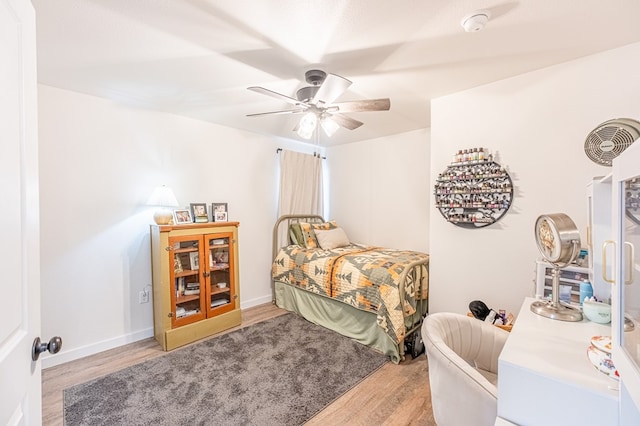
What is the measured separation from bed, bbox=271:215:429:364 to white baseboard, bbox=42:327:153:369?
1545 millimetres

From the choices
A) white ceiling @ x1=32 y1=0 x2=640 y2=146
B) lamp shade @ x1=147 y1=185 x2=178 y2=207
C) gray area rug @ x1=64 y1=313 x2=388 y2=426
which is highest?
white ceiling @ x1=32 y1=0 x2=640 y2=146

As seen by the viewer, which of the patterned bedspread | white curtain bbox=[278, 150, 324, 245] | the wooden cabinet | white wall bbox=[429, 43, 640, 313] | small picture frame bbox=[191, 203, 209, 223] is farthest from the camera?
white curtain bbox=[278, 150, 324, 245]

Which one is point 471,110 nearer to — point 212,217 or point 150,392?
point 212,217

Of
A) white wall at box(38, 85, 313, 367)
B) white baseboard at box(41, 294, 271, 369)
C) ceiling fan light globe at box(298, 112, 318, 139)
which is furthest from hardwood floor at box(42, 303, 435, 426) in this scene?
ceiling fan light globe at box(298, 112, 318, 139)

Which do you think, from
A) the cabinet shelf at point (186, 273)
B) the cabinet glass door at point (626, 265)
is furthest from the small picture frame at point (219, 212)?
the cabinet glass door at point (626, 265)

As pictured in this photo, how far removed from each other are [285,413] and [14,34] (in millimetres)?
2125

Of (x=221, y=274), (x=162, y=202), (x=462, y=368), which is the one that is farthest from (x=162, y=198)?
(x=462, y=368)

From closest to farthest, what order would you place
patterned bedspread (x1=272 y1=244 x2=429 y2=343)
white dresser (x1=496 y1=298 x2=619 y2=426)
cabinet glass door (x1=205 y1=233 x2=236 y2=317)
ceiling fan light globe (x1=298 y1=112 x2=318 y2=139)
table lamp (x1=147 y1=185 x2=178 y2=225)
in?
white dresser (x1=496 y1=298 x2=619 y2=426)
ceiling fan light globe (x1=298 y1=112 x2=318 y2=139)
patterned bedspread (x1=272 y1=244 x2=429 y2=343)
table lamp (x1=147 y1=185 x2=178 y2=225)
cabinet glass door (x1=205 y1=233 x2=236 y2=317)

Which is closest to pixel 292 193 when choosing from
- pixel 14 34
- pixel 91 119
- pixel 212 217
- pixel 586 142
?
pixel 212 217

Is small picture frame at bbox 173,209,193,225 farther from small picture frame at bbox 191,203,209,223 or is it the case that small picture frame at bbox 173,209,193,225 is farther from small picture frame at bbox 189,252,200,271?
small picture frame at bbox 189,252,200,271

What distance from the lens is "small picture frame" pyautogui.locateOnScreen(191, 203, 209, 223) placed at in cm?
304

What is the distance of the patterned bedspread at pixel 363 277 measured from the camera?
7.80ft

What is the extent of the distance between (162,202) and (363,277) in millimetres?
2088

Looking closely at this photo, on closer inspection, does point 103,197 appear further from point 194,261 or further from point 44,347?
point 44,347
